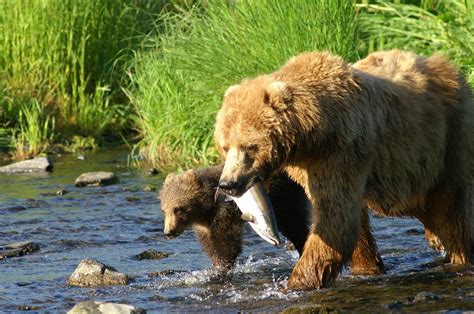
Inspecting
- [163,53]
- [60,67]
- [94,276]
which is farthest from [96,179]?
[94,276]

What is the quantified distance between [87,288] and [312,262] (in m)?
1.67

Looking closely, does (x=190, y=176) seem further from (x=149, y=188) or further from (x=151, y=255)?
(x=149, y=188)

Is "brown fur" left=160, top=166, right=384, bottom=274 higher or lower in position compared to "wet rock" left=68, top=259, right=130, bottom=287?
higher

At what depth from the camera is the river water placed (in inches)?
268

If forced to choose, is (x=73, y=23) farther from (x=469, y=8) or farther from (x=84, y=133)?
(x=469, y=8)

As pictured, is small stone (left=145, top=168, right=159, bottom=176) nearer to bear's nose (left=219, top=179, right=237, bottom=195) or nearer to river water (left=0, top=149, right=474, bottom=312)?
river water (left=0, top=149, right=474, bottom=312)

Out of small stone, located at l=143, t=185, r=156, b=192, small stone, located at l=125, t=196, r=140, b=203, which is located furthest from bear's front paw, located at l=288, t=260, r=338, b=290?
small stone, located at l=143, t=185, r=156, b=192

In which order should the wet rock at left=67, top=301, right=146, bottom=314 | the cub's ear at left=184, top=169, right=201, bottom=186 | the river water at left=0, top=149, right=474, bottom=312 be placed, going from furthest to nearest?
1. the cub's ear at left=184, top=169, right=201, bottom=186
2. the river water at left=0, top=149, right=474, bottom=312
3. the wet rock at left=67, top=301, right=146, bottom=314

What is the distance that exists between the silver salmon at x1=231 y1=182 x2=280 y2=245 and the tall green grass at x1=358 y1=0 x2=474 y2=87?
4.38 meters

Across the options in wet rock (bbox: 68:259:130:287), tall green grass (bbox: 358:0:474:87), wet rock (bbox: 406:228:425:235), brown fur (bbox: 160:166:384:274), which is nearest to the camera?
wet rock (bbox: 68:259:130:287)

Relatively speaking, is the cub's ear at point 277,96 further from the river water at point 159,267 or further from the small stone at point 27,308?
the small stone at point 27,308

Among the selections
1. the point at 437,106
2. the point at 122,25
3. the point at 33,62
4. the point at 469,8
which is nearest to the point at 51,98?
the point at 33,62

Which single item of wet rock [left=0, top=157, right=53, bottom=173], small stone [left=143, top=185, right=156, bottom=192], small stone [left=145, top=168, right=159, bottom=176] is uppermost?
small stone [left=143, top=185, right=156, bottom=192]

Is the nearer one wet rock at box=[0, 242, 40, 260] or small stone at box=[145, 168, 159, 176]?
wet rock at box=[0, 242, 40, 260]
